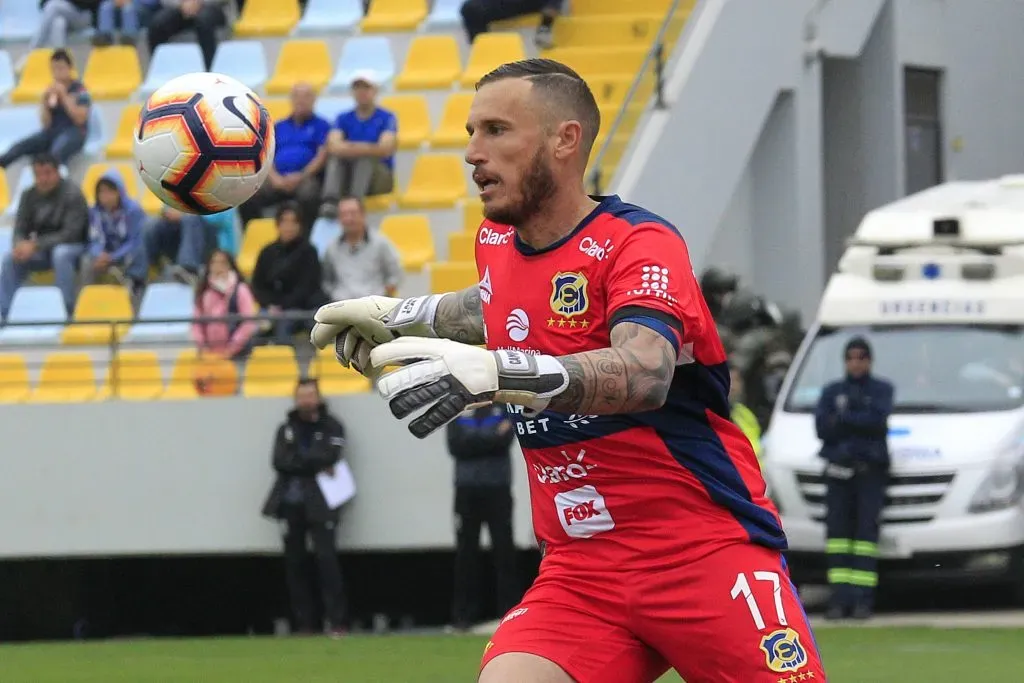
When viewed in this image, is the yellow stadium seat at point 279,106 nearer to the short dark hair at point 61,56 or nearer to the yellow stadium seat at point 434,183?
the yellow stadium seat at point 434,183

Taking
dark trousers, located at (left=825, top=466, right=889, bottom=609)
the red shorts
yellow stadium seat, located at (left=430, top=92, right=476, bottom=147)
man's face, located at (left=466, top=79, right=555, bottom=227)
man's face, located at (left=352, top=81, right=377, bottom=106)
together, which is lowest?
dark trousers, located at (left=825, top=466, right=889, bottom=609)

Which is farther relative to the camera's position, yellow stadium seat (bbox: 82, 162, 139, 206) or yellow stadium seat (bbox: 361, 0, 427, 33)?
yellow stadium seat (bbox: 361, 0, 427, 33)

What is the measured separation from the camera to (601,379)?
167 inches

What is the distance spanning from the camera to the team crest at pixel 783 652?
466cm

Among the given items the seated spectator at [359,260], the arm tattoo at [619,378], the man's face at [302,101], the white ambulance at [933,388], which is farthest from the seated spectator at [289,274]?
the arm tattoo at [619,378]

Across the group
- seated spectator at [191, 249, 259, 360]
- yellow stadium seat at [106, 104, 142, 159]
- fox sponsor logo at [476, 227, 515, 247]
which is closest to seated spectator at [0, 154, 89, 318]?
seated spectator at [191, 249, 259, 360]

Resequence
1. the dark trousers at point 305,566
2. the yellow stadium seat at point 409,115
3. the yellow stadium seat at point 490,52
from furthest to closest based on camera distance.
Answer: the yellow stadium seat at point 490,52 < the yellow stadium seat at point 409,115 < the dark trousers at point 305,566

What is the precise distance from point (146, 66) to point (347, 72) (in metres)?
2.15

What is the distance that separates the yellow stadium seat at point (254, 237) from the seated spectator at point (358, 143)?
656mm

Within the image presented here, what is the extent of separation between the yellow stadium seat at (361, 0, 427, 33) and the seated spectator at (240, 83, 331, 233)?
251cm

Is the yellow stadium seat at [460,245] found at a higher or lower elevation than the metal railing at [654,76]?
lower

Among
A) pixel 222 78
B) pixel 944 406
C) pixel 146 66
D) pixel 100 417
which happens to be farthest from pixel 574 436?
pixel 146 66

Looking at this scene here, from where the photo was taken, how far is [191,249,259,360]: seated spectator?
46.1 ft

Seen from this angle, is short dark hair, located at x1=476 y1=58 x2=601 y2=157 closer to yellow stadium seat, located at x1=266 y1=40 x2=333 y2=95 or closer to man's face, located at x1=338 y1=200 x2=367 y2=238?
man's face, located at x1=338 y1=200 x2=367 y2=238
